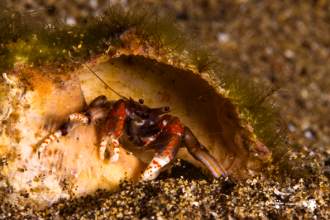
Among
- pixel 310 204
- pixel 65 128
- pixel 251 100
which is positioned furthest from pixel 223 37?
pixel 65 128

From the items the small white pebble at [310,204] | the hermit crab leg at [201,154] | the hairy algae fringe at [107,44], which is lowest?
the hermit crab leg at [201,154]

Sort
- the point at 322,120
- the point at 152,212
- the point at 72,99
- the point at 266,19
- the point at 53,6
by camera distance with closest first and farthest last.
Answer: the point at 152,212 < the point at 72,99 < the point at 322,120 < the point at 266,19 < the point at 53,6

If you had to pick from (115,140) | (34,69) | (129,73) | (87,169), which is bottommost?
(87,169)

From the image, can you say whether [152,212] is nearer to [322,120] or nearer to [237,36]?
[322,120]

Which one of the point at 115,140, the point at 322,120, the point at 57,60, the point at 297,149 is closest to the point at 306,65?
the point at 322,120

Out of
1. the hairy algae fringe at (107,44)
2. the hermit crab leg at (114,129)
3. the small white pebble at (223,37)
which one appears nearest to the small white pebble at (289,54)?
the small white pebble at (223,37)

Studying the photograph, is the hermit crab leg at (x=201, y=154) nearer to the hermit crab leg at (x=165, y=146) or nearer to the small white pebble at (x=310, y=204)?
the hermit crab leg at (x=165, y=146)

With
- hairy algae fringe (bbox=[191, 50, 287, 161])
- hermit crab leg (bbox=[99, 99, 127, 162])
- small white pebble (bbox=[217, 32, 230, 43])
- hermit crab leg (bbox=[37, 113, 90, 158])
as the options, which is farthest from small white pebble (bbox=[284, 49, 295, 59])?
hermit crab leg (bbox=[37, 113, 90, 158])

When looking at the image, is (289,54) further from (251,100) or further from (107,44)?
(107,44)
